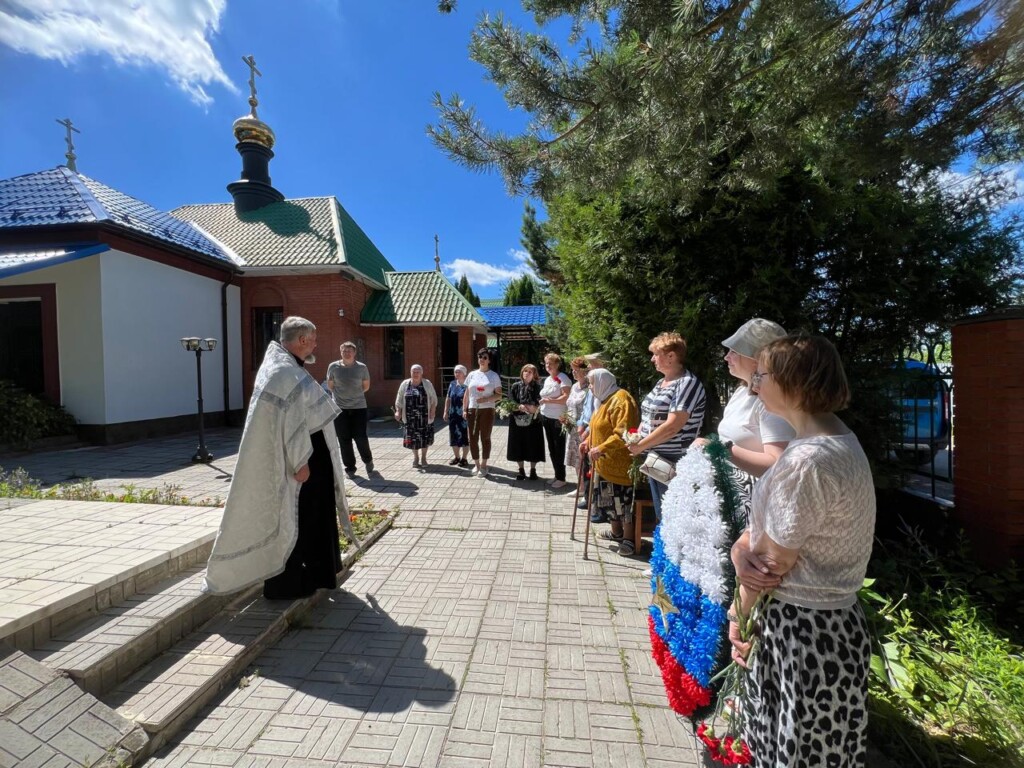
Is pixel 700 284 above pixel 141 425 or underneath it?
above

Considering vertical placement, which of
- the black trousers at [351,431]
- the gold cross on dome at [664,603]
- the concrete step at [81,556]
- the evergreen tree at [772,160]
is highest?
the evergreen tree at [772,160]

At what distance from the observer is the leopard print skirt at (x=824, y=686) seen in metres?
1.51

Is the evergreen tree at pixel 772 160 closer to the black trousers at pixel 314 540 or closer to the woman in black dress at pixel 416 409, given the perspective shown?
the black trousers at pixel 314 540

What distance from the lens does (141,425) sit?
10266mm

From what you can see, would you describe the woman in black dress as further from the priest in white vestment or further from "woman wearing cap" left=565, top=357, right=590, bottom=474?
the priest in white vestment

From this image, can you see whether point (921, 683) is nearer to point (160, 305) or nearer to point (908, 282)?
point (908, 282)

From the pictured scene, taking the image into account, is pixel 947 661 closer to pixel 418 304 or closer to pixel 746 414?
pixel 746 414

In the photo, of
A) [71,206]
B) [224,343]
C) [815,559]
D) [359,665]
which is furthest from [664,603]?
[224,343]

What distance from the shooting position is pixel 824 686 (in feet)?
4.97

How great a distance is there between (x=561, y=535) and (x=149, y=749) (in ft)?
11.2

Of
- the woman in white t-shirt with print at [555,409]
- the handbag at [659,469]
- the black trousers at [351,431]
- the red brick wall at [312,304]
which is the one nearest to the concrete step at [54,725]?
the handbag at [659,469]

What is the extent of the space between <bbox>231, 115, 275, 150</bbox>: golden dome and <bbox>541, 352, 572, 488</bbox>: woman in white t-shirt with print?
14847 millimetres

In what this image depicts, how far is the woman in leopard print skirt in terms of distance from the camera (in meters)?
1.45

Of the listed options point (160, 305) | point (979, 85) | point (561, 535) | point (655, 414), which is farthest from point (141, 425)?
point (979, 85)
